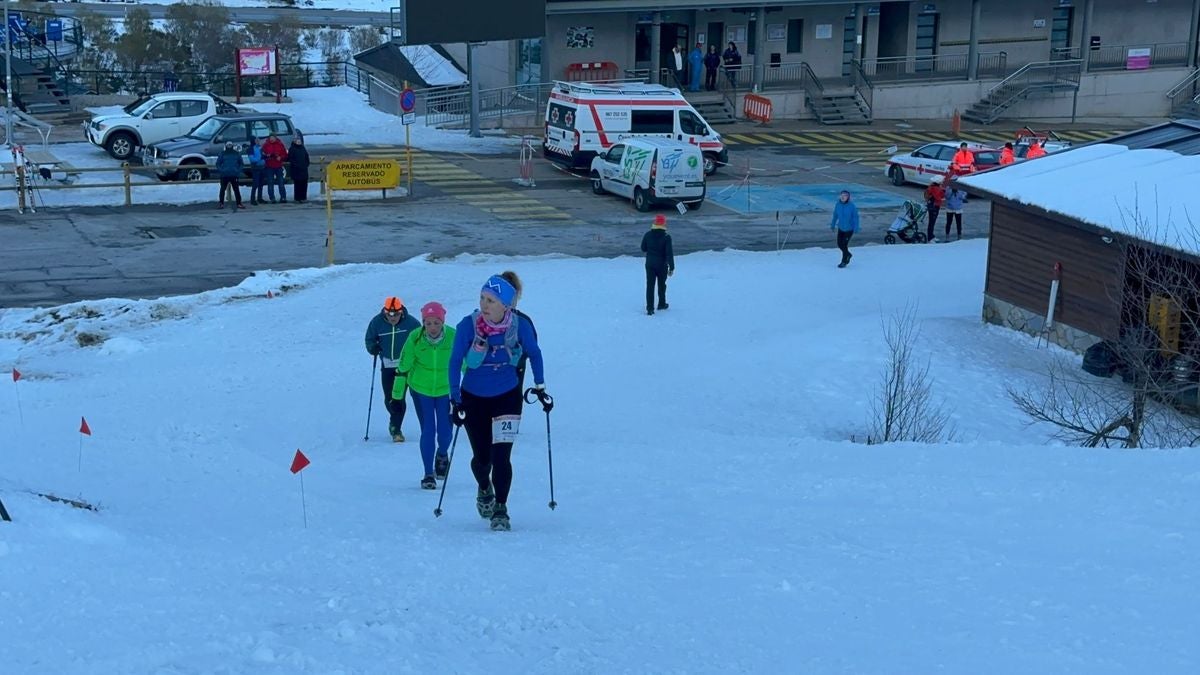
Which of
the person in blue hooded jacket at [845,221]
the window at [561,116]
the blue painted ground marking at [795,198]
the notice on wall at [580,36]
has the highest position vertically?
the notice on wall at [580,36]

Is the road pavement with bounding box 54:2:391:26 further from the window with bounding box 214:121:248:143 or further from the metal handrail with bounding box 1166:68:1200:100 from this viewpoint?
the metal handrail with bounding box 1166:68:1200:100

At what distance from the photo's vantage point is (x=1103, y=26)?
52.0 m

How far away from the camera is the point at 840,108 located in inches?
1825

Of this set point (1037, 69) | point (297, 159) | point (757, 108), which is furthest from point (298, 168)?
point (1037, 69)

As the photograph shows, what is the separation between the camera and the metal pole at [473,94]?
39.2 meters

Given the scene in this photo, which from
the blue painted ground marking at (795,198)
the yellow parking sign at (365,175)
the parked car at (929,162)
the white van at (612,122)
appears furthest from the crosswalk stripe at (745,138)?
the yellow parking sign at (365,175)

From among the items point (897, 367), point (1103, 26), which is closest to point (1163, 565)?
point (897, 367)

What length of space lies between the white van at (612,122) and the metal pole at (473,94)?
16.3 feet

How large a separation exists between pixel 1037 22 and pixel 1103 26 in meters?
2.76

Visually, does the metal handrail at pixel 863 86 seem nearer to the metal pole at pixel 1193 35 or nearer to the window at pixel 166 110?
the metal pole at pixel 1193 35

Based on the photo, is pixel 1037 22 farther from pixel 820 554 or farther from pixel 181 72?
pixel 820 554

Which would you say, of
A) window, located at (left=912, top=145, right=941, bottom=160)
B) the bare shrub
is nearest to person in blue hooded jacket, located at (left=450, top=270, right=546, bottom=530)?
the bare shrub

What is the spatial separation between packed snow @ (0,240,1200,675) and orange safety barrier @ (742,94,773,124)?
1145 inches

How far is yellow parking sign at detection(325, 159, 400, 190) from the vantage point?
28844 mm
